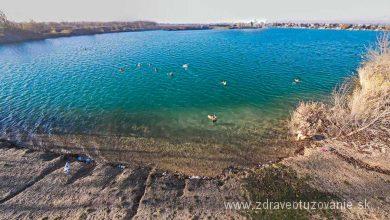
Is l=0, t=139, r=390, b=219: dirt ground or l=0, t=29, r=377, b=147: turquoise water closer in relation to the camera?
l=0, t=139, r=390, b=219: dirt ground

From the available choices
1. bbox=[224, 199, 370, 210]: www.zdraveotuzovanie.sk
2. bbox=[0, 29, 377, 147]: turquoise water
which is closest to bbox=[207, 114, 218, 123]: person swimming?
bbox=[0, 29, 377, 147]: turquoise water

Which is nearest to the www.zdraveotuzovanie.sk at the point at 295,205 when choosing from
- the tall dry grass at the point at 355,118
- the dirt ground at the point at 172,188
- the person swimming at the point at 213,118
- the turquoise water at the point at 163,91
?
the dirt ground at the point at 172,188

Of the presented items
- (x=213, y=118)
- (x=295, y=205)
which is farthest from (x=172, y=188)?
(x=213, y=118)

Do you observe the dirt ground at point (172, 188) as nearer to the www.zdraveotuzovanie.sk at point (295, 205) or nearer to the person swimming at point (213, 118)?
the www.zdraveotuzovanie.sk at point (295, 205)

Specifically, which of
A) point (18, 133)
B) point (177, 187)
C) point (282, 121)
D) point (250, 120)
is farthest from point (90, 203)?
point (282, 121)

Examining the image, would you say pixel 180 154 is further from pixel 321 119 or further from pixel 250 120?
pixel 321 119

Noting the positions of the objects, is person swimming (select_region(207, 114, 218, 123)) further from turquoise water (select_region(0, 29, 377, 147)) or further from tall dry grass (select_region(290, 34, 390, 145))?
tall dry grass (select_region(290, 34, 390, 145))
